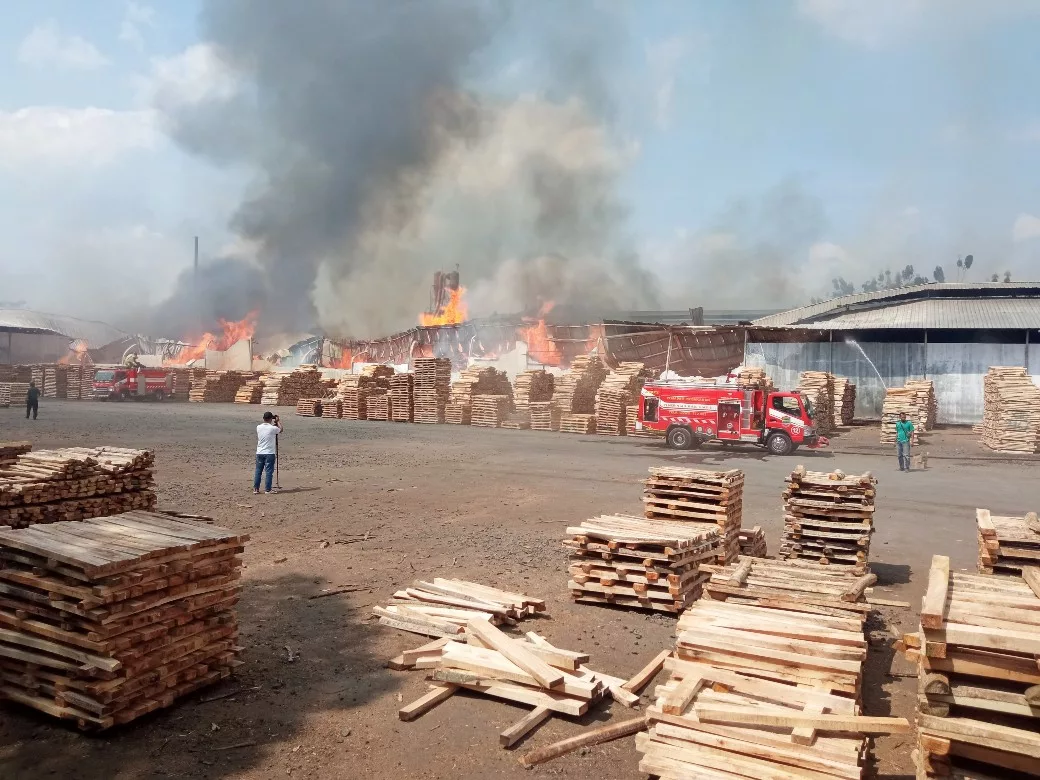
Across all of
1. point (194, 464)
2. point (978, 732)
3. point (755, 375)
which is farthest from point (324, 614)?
point (755, 375)

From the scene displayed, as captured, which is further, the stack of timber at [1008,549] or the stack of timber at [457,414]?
the stack of timber at [457,414]

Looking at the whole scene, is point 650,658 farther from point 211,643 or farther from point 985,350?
point 985,350

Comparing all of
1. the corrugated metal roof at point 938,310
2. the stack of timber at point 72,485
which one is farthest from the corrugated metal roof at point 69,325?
the stack of timber at point 72,485

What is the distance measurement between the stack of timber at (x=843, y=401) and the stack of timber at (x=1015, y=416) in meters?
7.04

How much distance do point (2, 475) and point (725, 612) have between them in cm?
898

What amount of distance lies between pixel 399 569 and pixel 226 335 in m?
60.5

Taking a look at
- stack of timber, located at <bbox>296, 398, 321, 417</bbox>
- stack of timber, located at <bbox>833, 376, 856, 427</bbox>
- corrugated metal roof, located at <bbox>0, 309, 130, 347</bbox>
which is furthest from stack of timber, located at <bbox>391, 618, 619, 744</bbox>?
corrugated metal roof, located at <bbox>0, 309, 130, 347</bbox>

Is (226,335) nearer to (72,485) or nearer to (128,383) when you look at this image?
(128,383)

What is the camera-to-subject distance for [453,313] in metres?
55.6

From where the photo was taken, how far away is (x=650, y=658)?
7.55 meters

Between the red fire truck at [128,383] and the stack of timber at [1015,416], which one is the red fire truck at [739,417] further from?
the red fire truck at [128,383]

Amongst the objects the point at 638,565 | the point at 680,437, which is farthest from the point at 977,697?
the point at 680,437

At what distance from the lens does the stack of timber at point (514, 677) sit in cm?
620

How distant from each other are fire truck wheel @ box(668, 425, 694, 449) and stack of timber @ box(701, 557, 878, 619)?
55.3 feet
